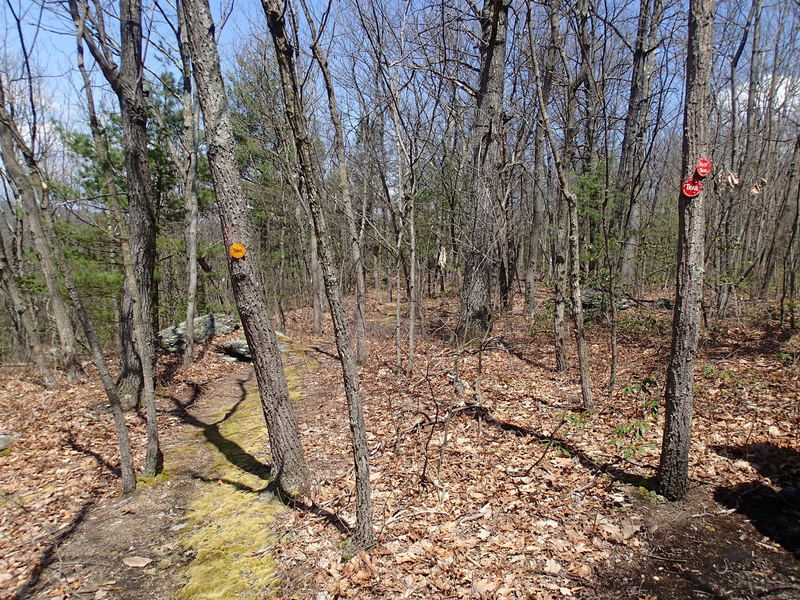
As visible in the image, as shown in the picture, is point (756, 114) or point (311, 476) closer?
point (311, 476)

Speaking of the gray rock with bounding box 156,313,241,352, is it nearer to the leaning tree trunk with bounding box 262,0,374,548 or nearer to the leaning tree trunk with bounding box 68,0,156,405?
the leaning tree trunk with bounding box 68,0,156,405

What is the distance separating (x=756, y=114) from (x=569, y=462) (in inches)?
584

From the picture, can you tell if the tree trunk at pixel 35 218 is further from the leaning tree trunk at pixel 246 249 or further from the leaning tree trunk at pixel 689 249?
the leaning tree trunk at pixel 689 249

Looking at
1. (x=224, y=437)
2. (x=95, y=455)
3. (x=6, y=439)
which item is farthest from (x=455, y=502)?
(x=6, y=439)

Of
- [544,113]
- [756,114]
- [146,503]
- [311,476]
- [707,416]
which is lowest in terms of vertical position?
[146,503]

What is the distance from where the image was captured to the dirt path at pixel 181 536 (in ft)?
11.4

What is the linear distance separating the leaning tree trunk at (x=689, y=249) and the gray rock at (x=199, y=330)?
412 inches

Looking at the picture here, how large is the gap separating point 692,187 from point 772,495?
8.67 ft

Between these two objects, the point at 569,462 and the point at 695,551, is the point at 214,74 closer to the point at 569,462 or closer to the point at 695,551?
the point at 569,462

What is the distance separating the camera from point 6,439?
20.4 feet

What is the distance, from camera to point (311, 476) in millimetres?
4629

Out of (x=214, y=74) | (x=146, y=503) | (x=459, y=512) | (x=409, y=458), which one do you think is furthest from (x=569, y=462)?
(x=214, y=74)

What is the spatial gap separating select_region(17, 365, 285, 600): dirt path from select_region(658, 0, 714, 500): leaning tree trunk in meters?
3.59

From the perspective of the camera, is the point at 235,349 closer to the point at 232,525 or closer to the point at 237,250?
the point at 232,525
